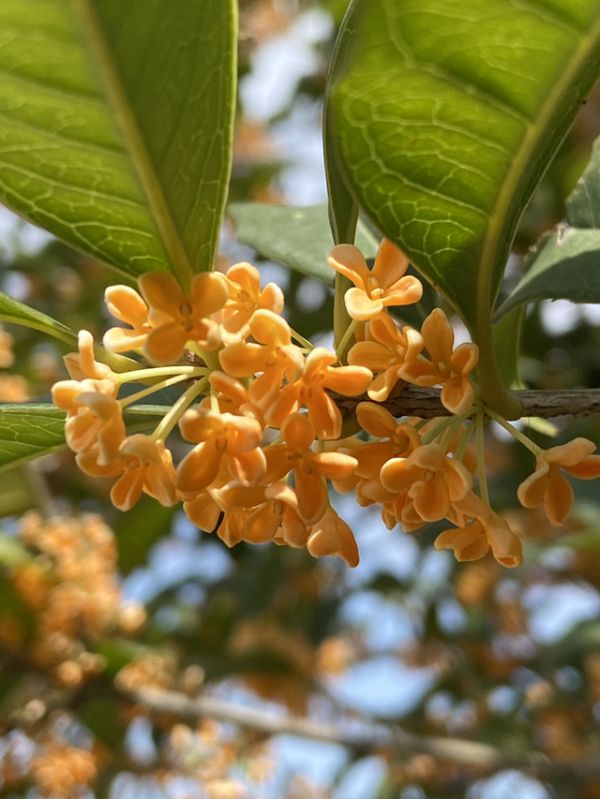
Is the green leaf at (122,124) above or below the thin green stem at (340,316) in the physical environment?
above

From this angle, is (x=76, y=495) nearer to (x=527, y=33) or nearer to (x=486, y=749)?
(x=486, y=749)

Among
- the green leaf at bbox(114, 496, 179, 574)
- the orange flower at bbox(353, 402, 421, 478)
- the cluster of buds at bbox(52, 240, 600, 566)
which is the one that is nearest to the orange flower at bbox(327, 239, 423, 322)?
the cluster of buds at bbox(52, 240, 600, 566)

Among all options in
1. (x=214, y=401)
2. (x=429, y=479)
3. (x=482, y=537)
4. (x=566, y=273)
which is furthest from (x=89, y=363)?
(x=566, y=273)

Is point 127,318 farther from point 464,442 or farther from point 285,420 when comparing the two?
point 464,442

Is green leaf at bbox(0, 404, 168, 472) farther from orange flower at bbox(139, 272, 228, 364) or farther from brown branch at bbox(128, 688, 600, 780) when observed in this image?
brown branch at bbox(128, 688, 600, 780)

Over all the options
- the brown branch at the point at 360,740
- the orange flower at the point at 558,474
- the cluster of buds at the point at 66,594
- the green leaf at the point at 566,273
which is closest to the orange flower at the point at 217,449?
the orange flower at the point at 558,474

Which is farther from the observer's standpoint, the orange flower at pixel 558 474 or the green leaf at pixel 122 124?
the orange flower at pixel 558 474

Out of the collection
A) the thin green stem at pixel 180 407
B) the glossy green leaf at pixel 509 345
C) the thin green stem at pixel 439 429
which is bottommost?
the glossy green leaf at pixel 509 345

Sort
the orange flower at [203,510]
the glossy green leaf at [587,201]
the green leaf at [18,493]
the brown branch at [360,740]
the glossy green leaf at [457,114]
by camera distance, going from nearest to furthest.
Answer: the glossy green leaf at [457,114] < the orange flower at [203,510] < the glossy green leaf at [587,201] < the green leaf at [18,493] < the brown branch at [360,740]

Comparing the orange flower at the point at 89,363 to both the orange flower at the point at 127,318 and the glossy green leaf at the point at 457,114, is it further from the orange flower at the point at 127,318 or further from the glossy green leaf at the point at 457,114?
the glossy green leaf at the point at 457,114
